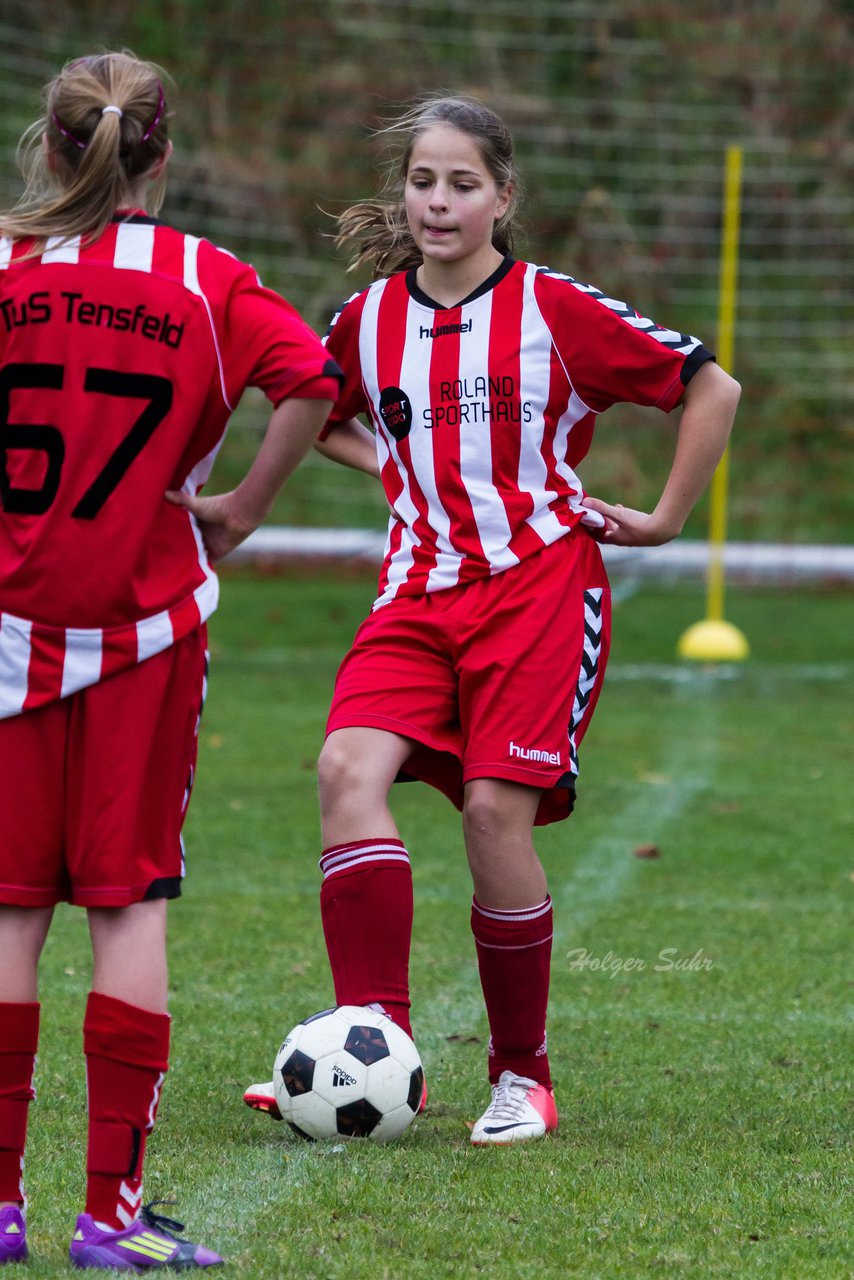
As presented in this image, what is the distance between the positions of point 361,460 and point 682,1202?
5.67 feet

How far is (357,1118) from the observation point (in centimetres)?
328

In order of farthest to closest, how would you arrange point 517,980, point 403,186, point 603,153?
point 603,153 → point 403,186 → point 517,980

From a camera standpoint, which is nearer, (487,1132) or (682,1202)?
(682,1202)

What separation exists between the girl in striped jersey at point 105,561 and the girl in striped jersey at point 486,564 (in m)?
0.88

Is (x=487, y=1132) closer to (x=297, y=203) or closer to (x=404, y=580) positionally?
(x=404, y=580)

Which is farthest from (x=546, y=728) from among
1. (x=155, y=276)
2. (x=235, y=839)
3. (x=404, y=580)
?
(x=235, y=839)

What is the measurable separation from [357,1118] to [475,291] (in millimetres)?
1649

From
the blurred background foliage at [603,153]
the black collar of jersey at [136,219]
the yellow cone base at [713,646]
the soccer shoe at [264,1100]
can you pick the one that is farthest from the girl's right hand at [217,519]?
the blurred background foliage at [603,153]

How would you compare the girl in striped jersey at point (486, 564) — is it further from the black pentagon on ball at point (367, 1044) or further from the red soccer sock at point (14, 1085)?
the red soccer sock at point (14, 1085)

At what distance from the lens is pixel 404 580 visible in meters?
3.63

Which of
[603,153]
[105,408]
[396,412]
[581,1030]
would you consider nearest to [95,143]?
[105,408]

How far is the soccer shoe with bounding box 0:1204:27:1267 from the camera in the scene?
257cm

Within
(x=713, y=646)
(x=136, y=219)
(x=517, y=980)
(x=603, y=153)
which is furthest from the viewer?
(x=603, y=153)

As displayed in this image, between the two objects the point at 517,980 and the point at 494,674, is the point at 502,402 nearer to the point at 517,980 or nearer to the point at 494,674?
the point at 494,674
